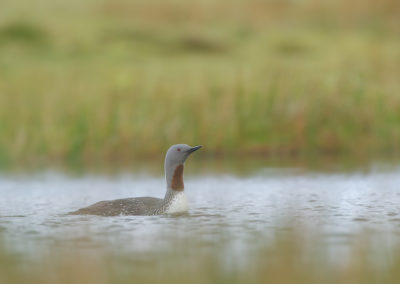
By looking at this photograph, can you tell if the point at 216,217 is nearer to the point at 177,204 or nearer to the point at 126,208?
the point at 177,204

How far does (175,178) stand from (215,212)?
1.71ft

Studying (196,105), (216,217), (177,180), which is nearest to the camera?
(216,217)

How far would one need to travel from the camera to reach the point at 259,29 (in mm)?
24312

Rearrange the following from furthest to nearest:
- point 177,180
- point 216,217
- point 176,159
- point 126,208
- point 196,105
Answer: point 196,105 → point 176,159 → point 177,180 → point 126,208 → point 216,217

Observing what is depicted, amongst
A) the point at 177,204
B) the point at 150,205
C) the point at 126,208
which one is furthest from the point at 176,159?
the point at 126,208

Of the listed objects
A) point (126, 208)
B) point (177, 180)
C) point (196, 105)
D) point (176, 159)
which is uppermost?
point (196, 105)

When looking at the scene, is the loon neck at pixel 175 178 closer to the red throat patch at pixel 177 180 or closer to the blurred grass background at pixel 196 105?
the red throat patch at pixel 177 180

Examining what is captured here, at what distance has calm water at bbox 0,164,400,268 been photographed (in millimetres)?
6855

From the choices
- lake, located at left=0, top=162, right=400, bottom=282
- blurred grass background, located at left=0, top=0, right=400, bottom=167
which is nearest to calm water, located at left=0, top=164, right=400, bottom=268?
lake, located at left=0, top=162, right=400, bottom=282

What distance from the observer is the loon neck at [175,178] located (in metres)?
8.62

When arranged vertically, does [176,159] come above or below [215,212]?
above

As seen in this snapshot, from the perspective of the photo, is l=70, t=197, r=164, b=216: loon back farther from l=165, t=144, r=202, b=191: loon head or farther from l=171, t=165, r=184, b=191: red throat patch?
l=165, t=144, r=202, b=191: loon head

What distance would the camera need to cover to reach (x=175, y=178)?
8719 mm

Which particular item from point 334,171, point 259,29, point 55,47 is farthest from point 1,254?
point 259,29
